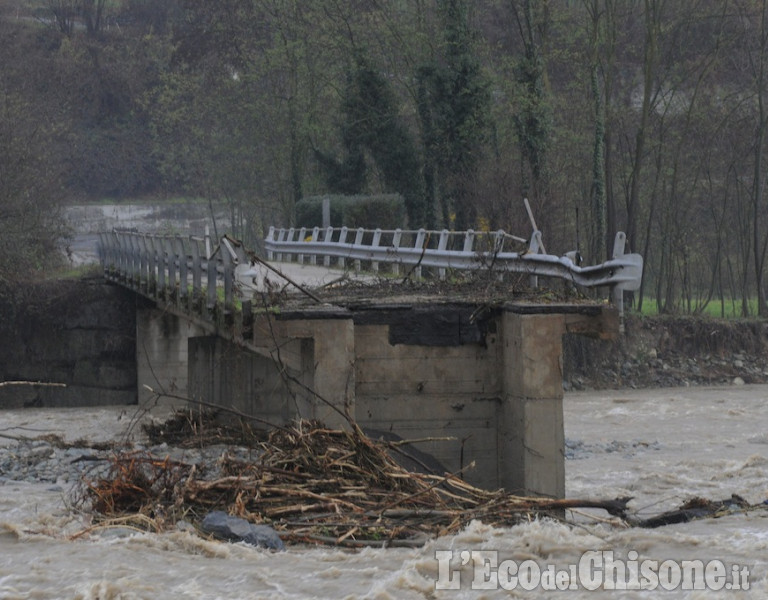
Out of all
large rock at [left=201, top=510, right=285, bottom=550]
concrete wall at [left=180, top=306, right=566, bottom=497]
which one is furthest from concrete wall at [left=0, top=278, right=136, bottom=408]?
large rock at [left=201, top=510, right=285, bottom=550]

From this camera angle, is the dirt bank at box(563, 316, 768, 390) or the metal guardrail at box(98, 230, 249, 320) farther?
the dirt bank at box(563, 316, 768, 390)

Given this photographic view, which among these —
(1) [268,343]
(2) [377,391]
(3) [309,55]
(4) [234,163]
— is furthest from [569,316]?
(4) [234,163]

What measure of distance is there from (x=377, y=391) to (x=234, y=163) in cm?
4883

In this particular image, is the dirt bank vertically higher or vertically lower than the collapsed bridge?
lower

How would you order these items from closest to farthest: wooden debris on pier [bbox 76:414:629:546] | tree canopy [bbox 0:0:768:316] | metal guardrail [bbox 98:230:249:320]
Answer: wooden debris on pier [bbox 76:414:629:546], metal guardrail [bbox 98:230:249:320], tree canopy [bbox 0:0:768:316]

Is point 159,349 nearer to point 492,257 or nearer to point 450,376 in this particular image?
point 492,257

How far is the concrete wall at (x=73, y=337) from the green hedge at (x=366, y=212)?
25.7 ft

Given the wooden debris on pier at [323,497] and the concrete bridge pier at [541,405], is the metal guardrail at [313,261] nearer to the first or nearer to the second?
the concrete bridge pier at [541,405]

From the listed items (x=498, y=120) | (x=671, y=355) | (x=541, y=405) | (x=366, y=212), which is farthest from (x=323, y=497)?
(x=498, y=120)

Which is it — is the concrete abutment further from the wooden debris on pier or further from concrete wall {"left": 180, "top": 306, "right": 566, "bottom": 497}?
the wooden debris on pier

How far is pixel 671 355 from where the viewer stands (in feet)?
143

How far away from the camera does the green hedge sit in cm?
4425

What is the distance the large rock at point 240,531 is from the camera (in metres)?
13.0

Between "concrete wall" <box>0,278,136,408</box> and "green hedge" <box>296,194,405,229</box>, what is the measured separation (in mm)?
7832
